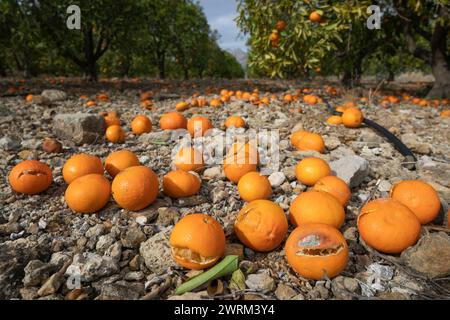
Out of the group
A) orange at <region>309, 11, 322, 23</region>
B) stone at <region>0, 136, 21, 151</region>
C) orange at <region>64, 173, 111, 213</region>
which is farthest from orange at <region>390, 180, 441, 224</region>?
stone at <region>0, 136, 21, 151</region>

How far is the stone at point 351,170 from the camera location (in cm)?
336

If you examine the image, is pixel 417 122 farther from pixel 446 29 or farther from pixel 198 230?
pixel 198 230

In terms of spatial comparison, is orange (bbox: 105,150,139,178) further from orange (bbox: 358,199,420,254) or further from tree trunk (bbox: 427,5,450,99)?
tree trunk (bbox: 427,5,450,99)

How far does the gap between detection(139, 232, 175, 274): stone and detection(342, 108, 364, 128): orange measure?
400cm

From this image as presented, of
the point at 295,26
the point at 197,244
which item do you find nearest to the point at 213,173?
the point at 197,244

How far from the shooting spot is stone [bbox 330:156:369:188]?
132 inches

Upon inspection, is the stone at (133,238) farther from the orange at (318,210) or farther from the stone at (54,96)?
the stone at (54,96)

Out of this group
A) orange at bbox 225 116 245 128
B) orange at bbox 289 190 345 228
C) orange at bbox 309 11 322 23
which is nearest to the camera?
orange at bbox 289 190 345 228

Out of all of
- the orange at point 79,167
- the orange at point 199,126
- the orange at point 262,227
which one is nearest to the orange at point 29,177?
the orange at point 79,167

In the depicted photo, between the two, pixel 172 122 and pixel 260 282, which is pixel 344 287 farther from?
pixel 172 122

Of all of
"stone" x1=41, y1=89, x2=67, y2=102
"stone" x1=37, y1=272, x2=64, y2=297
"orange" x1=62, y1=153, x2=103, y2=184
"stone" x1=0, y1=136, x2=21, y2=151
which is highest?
"stone" x1=41, y1=89, x2=67, y2=102

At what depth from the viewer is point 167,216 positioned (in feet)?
9.27

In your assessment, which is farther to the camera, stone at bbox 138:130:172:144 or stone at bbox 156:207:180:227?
stone at bbox 138:130:172:144
